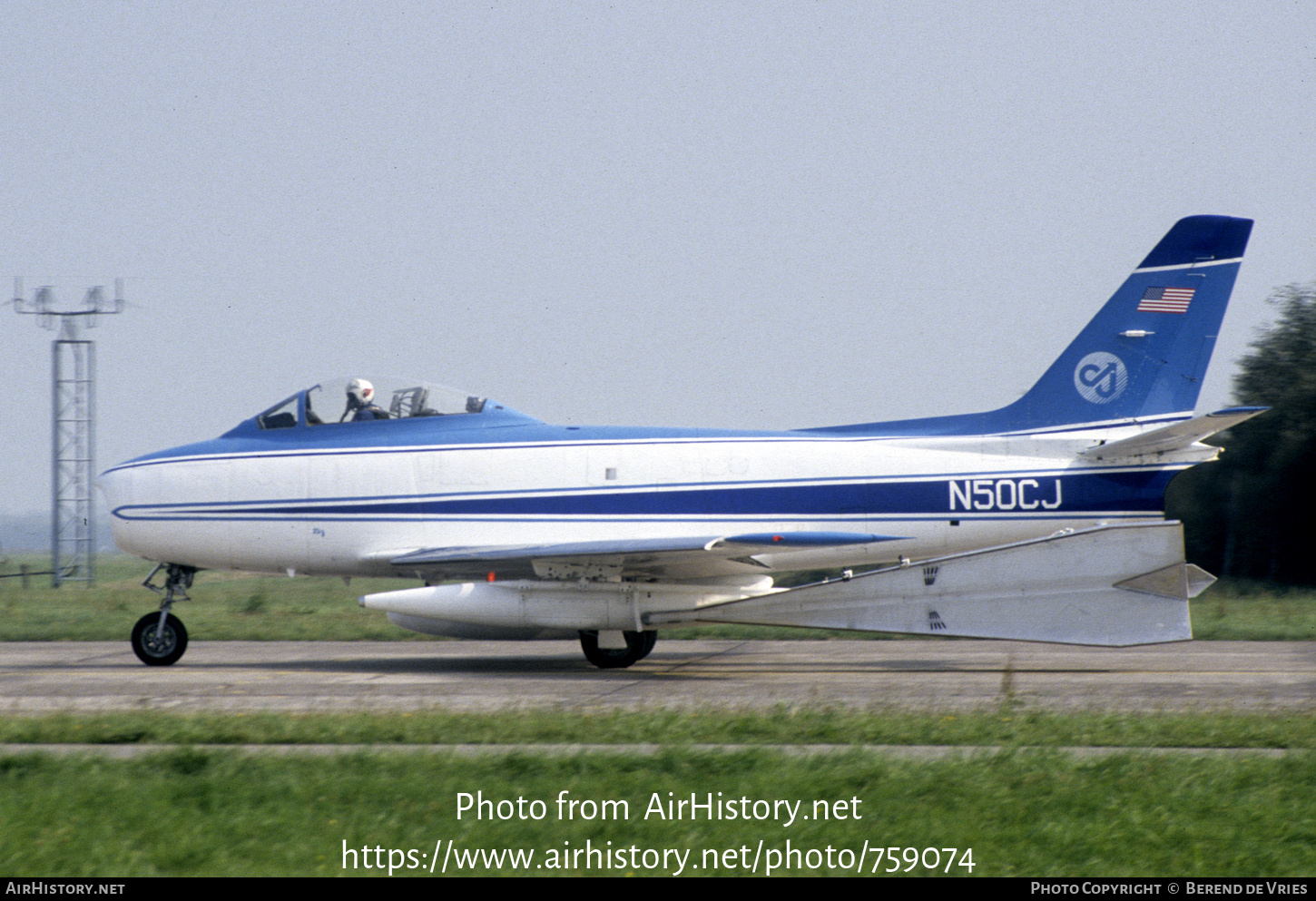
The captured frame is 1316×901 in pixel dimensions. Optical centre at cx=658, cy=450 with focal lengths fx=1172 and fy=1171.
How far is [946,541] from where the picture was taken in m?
13.5

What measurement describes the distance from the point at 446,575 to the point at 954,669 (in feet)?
19.7

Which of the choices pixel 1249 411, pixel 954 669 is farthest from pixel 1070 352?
pixel 954 669

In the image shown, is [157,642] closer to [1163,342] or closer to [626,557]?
[626,557]

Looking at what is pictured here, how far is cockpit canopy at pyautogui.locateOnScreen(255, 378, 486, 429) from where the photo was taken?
1433 cm

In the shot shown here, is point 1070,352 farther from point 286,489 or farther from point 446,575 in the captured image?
point 286,489

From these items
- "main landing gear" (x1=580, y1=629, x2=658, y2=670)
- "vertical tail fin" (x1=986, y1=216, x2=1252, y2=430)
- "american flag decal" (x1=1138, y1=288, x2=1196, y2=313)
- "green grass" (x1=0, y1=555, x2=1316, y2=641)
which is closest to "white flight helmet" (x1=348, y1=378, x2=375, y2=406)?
"green grass" (x1=0, y1=555, x2=1316, y2=641)

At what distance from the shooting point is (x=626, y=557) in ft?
41.3

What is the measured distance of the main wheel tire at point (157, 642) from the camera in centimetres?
1380

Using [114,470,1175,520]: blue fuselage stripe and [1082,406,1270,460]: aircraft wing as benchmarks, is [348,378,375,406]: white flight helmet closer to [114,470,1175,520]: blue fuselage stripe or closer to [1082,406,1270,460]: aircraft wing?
[114,470,1175,520]: blue fuselage stripe

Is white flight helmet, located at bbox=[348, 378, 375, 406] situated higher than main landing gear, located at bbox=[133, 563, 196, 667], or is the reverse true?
white flight helmet, located at bbox=[348, 378, 375, 406]

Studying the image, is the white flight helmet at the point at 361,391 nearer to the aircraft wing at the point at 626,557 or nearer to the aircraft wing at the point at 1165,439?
the aircraft wing at the point at 626,557

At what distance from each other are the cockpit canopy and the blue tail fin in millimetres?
5254

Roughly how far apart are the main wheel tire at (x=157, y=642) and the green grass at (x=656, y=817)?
7.24 metres

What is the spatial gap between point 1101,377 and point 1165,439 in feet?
3.97
